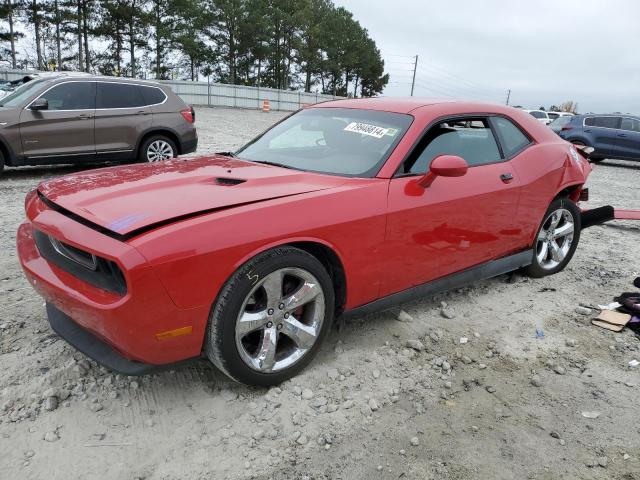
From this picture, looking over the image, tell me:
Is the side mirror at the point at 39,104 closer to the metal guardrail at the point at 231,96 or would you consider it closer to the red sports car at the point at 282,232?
the red sports car at the point at 282,232

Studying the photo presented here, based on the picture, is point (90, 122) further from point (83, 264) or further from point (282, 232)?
point (282, 232)

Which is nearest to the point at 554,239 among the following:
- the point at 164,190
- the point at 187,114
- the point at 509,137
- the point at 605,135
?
the point at 509,137

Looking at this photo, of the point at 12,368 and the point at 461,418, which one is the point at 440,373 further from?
the point at 12,368

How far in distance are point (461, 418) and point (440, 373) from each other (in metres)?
0.40

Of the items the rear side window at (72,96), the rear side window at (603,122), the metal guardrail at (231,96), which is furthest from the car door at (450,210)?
the metal guardrail at (231,96)

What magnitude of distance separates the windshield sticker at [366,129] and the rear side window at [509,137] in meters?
1.13

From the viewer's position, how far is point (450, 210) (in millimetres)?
3213

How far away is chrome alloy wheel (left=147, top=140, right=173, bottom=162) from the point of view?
8703mm

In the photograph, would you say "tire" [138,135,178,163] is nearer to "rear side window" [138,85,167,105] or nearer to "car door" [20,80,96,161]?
"rear side window" [138,85,167,105]

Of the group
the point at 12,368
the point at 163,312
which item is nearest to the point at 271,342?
the point at 163,312

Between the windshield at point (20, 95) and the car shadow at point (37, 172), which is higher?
the windshield at point (20, 95)

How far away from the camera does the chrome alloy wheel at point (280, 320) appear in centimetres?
246

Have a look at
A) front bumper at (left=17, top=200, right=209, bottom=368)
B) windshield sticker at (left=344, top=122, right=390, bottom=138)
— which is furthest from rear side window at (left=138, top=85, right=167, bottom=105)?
front bumper at (left=17, top=200, right=209, bottom=368)

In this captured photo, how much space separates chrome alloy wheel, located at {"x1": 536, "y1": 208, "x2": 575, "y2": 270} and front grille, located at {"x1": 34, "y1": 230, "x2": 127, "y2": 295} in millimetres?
3485
